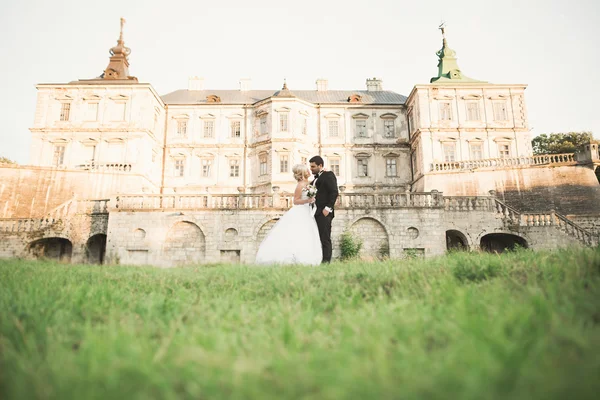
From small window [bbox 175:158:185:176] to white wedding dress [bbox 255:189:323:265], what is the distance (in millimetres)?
30913

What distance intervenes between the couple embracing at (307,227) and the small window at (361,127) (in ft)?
100

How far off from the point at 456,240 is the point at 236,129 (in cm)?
2516

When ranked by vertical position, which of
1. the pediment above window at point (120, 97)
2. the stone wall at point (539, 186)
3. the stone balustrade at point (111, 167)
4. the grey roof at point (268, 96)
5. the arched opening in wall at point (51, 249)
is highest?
the grey roof at point (268, 96)

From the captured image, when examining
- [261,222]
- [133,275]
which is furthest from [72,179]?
[133,275]

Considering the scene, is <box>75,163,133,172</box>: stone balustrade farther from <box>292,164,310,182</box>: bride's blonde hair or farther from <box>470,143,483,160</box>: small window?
<box>470,143,483,160</box>: small window

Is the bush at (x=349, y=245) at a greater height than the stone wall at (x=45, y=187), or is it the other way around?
the stone wall at (x=45, y=187)

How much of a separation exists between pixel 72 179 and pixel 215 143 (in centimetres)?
1390

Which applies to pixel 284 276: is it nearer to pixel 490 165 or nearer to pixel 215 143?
pixel 490 165

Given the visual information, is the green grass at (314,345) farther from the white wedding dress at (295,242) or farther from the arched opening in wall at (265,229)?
the arched opening in wall at (265,229)

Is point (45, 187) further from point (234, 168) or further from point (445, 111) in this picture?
point (445, 111)

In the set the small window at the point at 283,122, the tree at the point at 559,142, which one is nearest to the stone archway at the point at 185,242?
the small window at the point at 283,122

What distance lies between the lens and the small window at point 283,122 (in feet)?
117

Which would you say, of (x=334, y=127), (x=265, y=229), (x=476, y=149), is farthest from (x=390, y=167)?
(x=265, y=229)

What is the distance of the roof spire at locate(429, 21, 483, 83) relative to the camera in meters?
36.7
